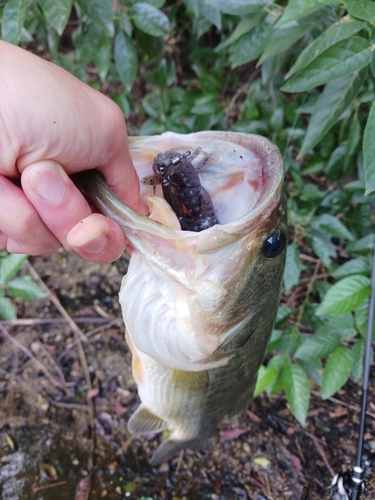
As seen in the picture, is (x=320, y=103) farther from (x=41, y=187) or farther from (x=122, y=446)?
(x=122, y=446)

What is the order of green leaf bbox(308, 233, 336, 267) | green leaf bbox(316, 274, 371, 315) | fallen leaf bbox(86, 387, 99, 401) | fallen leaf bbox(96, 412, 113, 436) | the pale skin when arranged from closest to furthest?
→ the pale skin
green leaf bbox(316, 274, 371, 315)
green leaf bbox(308, 233, 336, 267)
fallen leaf bbox(96, 412, 113, 436)
fallen leaf bbox(86, 387, 99, 401)

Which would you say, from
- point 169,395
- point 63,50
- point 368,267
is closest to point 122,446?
point 169,395

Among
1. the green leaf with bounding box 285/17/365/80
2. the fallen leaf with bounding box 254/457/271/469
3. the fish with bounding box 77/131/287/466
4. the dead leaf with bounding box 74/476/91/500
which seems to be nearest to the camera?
the fish with bounding box 77/131/287/466

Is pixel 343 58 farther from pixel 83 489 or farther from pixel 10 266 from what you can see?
pixel 83 489

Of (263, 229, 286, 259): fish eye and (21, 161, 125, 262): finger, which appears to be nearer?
(21, 161, 125, 262): finger

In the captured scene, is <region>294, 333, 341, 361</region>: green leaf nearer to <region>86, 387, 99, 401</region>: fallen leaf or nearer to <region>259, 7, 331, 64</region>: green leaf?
<region>259, 7, 331, 64</region>: green leaf

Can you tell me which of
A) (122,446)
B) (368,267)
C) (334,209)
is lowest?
(122,446)

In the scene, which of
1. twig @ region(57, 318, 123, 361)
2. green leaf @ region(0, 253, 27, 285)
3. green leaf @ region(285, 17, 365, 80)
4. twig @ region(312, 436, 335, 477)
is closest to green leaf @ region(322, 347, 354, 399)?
twig @ region(312, 436, 335, 477)
